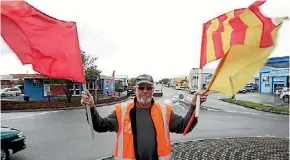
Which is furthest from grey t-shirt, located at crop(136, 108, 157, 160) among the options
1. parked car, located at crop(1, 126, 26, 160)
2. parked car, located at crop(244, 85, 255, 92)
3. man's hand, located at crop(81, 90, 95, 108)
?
parked car, located at crop(244, 85, 255, 92)

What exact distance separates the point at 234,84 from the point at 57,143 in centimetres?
779

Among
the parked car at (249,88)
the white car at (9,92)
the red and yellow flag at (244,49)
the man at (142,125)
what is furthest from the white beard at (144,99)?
the parked car at (249,88)

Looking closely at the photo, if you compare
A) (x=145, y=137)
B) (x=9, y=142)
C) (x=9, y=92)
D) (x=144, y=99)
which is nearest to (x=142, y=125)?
(x=145, y=137)

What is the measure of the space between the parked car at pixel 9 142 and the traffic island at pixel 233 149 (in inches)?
92.1

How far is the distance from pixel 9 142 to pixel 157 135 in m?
5.54

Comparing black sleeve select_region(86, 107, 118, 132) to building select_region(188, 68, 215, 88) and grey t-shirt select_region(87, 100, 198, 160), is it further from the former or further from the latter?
building select_region(188, 68, 215, 88)

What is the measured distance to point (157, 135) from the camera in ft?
10.7

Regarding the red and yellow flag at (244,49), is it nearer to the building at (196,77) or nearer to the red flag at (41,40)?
the building at (196,77)

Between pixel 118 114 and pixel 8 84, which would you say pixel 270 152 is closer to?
pixel 118 114

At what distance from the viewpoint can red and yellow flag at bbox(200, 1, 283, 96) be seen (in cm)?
317

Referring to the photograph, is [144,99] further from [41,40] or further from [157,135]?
[41,40]

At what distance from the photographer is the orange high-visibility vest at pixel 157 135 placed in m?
3.24

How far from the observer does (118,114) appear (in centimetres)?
342

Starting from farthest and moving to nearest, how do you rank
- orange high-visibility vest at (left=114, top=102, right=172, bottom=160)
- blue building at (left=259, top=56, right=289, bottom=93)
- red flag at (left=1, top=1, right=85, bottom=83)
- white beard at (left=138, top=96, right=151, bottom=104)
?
1. blue building at (left=259, top=56, right=289, bottom=93)
2. white beard at (left=138, top=96, right=151, bottom=104)
3. orange high-visibility vest at (left=114, top=102, right=172, bottom=160)
4. red flag at (left=1, top=1, right=85, bottom=83)
